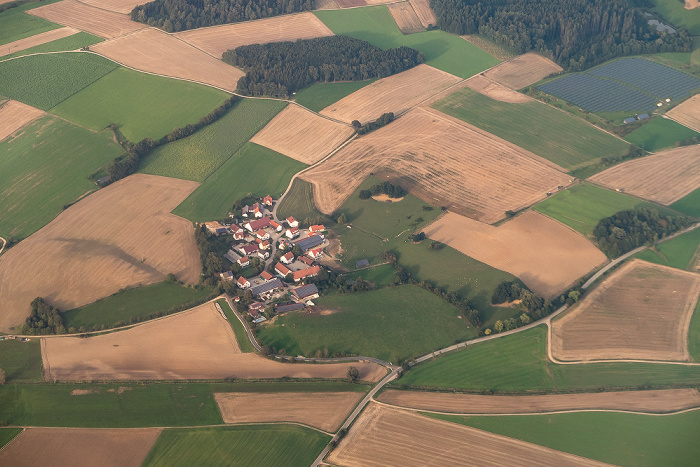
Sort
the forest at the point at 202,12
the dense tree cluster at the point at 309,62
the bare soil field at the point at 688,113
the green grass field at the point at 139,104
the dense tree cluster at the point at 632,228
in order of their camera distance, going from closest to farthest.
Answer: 1. the dense tree cluster at the point at 632,228
2. the green grass field at the point at 139,104
3. the bare soil field at the point at 688,113
4. the dense tree cluster at the point at 309,62
5. the forest at the point at 202,12

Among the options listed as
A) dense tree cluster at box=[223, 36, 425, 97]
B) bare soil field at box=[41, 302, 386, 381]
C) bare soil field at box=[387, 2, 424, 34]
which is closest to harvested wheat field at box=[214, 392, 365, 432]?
bare soil field at box=[41, 302, 386, 381]

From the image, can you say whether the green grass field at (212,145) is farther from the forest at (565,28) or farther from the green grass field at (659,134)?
the green grass field at (659,134)

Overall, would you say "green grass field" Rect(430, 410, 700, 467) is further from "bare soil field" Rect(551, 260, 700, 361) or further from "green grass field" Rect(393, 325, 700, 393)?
"bare soil field" Rect(551, 260, 700, 361)

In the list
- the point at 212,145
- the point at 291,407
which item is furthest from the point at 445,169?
the point at 291,407

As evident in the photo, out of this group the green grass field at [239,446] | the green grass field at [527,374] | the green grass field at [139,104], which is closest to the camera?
the green grass field at [239,446]

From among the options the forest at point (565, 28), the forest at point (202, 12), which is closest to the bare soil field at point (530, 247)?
the forest at point (565, 28)

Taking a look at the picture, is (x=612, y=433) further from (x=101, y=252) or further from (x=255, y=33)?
(x=255, y=33)
